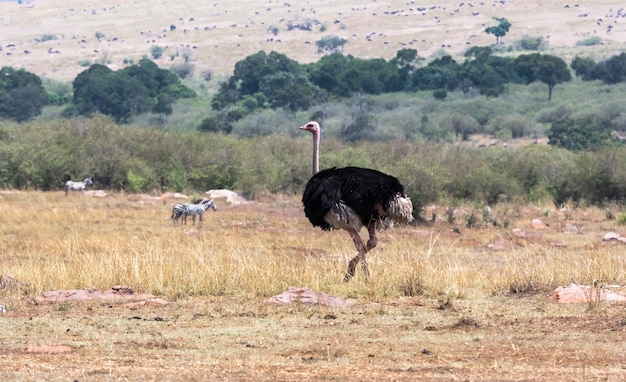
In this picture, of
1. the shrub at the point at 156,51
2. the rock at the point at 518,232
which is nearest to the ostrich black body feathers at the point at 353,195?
the rock at the point at 518,232

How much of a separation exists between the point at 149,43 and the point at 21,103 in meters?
63.2

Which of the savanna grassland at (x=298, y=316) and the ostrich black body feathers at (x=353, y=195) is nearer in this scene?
the savanna grassland at (x=298, y=316)

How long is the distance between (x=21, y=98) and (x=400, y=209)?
56304 millimetres

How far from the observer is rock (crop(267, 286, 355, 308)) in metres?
8.92

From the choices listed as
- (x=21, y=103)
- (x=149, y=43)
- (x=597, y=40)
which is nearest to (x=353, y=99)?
(x=21, y=103)

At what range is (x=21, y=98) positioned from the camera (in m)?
63.7

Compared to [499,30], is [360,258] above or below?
above

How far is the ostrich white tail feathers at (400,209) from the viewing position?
997 cm

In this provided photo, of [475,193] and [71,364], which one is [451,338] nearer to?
[71,364]

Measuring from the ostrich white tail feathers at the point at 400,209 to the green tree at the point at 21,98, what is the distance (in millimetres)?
54070

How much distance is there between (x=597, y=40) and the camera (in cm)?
10712

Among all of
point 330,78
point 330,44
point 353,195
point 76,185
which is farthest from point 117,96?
point 353,195

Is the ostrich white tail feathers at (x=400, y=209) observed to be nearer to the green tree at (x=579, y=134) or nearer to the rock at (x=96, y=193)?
the rock at (x=96, y=193)

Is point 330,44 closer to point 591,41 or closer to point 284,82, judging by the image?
point 591,41
